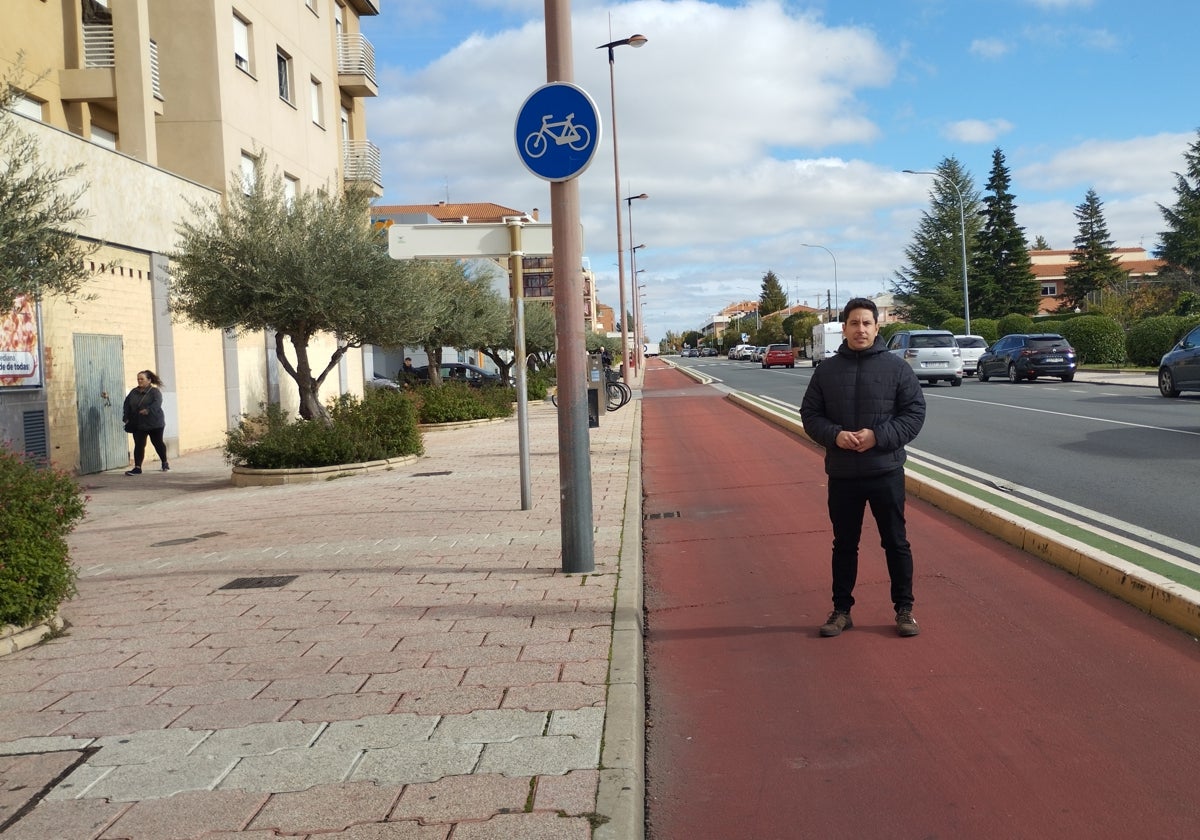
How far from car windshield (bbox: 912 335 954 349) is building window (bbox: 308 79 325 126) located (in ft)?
59.7

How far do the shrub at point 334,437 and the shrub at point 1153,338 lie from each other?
92.2 feet

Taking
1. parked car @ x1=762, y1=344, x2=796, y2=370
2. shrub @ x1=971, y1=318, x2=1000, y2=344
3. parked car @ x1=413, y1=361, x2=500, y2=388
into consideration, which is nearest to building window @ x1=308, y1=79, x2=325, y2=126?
parked car @ x1=413, y1=361, x2=500, y2=388

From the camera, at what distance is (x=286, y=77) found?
88.4ft

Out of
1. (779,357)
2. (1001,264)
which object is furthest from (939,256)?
(779,357)

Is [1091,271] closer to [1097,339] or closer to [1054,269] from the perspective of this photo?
[1054,269]

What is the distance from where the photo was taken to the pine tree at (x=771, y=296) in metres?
185

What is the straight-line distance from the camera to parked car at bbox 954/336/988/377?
38.5 meters

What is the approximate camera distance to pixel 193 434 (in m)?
20.8

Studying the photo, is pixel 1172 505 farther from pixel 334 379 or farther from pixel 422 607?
pixel 334 379

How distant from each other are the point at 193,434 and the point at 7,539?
15807 mm

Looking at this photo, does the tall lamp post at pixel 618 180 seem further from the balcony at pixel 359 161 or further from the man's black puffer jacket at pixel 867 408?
the man's black puffer jacket at pixel 867 408

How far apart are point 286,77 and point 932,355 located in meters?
19.4

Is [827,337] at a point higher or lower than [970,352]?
higher

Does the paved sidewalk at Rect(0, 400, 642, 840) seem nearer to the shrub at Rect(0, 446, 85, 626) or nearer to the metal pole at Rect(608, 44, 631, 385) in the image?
the shrub at Rect(0, 446, 85, 626)
